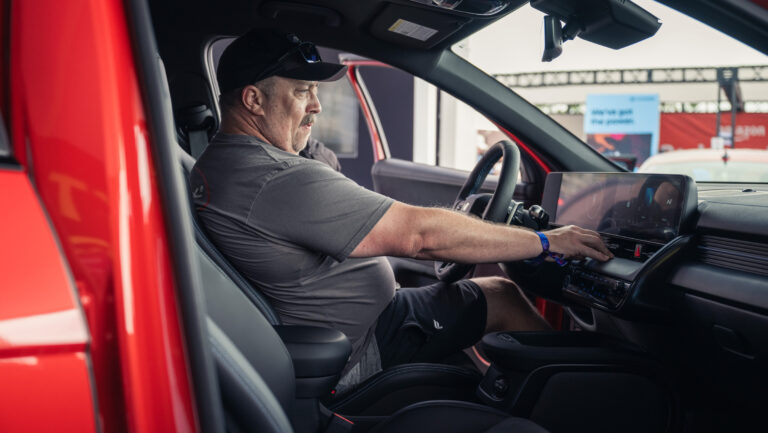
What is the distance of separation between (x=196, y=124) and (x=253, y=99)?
913 millimetres

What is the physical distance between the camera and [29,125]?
62 centimetres

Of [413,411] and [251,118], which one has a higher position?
[251,118]

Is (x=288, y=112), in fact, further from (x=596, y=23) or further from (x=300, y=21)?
(x=596, y=23)

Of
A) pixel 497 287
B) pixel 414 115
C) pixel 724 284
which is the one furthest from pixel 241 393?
pixel 414 115

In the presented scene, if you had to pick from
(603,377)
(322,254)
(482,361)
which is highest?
(322,254)

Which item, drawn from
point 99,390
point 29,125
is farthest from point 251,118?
point 99,390

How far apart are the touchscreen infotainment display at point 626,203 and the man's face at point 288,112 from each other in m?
0.85

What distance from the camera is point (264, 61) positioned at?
167cm

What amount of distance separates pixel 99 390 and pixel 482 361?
1.87 metres

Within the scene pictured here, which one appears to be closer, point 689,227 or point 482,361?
point 689,227

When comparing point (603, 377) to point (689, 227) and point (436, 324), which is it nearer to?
point (689, 227)

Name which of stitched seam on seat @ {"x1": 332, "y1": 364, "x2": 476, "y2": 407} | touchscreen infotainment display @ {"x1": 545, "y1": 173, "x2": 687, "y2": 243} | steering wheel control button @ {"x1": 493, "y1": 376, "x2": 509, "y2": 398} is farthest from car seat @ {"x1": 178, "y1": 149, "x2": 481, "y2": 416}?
touchscreen infotainment display @ {"x1": 545, "y1": 173, "x2": 687, "y2": 243}

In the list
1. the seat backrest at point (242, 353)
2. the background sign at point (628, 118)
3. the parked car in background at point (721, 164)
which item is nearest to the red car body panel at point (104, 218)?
the seat backrest at point (242, 353)

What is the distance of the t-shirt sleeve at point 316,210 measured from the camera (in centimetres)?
143
